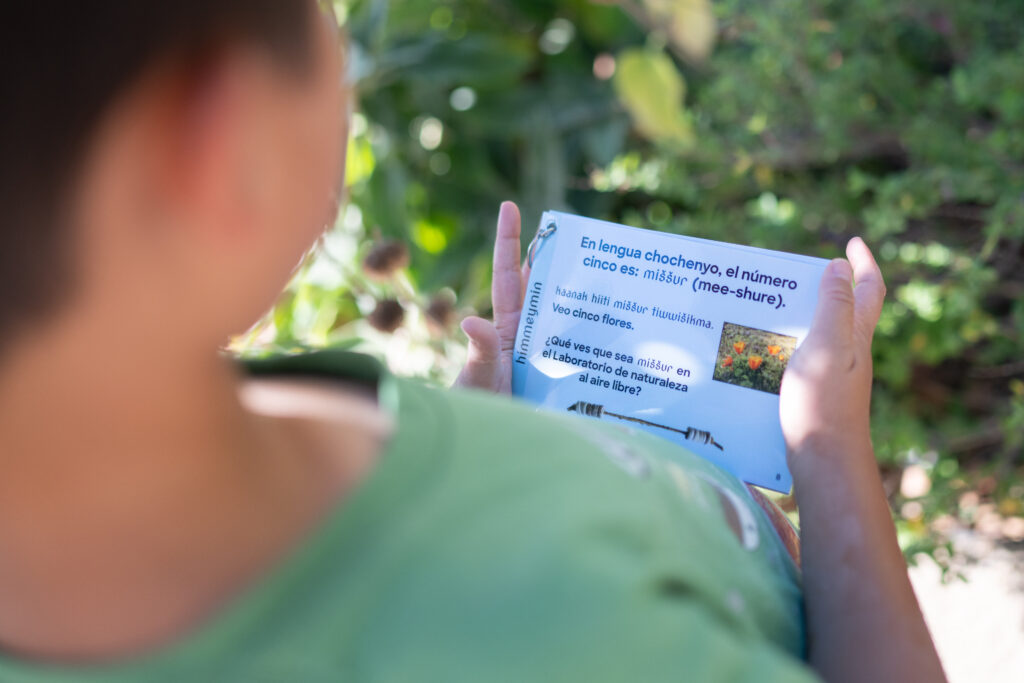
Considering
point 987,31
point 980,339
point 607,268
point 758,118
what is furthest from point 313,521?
point 980,339

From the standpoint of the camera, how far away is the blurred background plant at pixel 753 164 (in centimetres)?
120

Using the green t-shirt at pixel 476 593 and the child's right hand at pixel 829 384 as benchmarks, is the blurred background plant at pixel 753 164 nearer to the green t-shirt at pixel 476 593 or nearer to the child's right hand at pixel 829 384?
the child's right hand at pixel 829 384

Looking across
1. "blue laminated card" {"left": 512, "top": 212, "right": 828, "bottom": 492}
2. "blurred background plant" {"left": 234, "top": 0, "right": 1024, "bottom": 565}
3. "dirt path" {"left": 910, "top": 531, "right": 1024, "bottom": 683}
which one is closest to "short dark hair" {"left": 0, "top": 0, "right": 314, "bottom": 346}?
"blue laminated card" {"left": 512, "top": 212, "right": 828, "bottom": 492}

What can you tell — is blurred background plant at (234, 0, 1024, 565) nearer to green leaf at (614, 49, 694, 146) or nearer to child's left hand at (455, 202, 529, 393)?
green leaf at (614, 49, 694, 146)

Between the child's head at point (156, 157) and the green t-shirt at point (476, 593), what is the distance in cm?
11

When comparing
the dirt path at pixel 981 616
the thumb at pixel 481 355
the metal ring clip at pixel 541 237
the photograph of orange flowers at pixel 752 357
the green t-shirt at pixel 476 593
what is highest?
the metal ring clip at pixel 541 237

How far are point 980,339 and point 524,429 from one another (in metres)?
1.32

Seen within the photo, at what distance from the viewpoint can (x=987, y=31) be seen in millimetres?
1271

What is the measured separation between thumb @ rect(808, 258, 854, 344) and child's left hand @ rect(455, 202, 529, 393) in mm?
274

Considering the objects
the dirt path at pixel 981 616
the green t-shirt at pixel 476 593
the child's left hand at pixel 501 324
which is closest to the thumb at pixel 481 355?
the child's left hand at pixel 501 324

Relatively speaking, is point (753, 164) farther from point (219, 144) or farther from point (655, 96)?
point (219, 144)

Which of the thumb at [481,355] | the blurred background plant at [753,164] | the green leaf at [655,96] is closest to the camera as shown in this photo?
the thumb at [481,355]

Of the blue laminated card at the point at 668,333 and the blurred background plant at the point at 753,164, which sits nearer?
the blue laminated card at the point at 668,333

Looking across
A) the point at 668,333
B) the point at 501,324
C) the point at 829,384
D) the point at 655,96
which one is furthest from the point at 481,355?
the point at 655,96
